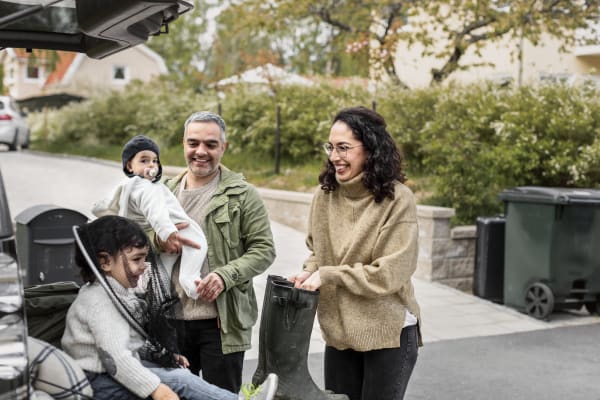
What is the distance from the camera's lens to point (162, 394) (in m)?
2.74

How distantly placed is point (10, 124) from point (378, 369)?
2137cm

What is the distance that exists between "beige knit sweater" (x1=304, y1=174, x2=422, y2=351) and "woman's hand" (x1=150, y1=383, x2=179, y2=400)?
2.69 ft

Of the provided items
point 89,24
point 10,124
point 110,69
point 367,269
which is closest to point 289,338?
point 367,269

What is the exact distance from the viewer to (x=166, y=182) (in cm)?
395

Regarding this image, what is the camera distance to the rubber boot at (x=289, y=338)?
2.97 m

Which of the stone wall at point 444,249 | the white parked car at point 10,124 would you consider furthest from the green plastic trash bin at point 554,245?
the white parked car at point 10,124

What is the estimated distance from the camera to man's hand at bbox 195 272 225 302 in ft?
11.4

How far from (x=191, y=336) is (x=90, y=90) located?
2818cm

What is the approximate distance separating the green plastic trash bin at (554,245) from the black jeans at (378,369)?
4899mm

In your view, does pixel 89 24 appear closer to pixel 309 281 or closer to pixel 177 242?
pixel 177 242

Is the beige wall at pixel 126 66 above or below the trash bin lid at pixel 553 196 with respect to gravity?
above

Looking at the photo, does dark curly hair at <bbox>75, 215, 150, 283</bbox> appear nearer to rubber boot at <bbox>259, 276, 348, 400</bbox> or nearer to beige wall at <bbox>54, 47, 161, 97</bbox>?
rubber boot at <bbox>259, 276, 348, 400</bbox>

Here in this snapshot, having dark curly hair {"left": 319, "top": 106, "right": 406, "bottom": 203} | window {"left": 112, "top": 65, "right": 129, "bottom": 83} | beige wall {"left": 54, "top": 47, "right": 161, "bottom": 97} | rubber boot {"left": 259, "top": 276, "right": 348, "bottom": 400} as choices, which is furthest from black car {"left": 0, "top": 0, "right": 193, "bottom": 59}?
window {"left": 112, "top": 65, "right": 129, "bottom": 83}

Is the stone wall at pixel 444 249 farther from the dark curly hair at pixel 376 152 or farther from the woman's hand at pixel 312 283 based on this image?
the woman's hand at pixel 312 283
